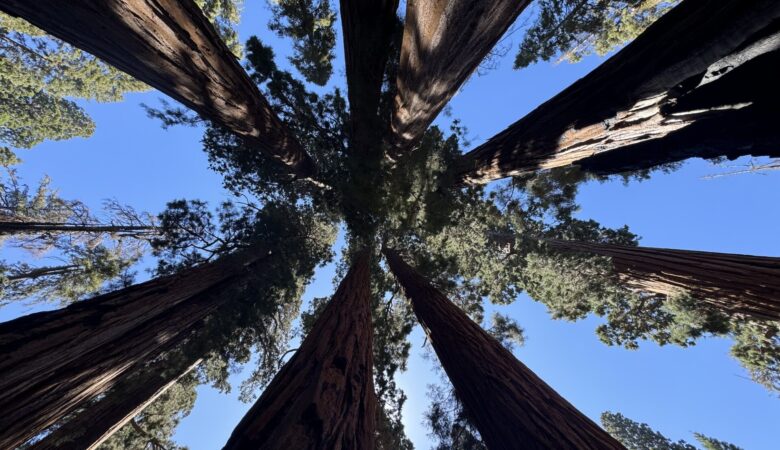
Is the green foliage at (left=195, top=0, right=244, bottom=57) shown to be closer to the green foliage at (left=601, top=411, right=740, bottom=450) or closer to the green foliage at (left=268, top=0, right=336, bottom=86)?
the green foliage at (left=268, top=0, right=336, bottom=86)

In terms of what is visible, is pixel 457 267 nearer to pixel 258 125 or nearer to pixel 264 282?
pixel 264 282

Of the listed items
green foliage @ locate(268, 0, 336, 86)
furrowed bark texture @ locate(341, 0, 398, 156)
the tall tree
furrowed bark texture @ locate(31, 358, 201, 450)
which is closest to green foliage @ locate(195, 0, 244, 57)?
the tall tree

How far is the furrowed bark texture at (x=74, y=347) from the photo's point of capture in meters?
3.65

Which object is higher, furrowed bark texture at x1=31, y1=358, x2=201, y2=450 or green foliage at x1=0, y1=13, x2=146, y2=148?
green foliage at x1=0, y1=13, x2=146, y2=148

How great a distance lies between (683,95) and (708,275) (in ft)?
14.1

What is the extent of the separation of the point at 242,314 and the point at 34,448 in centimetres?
453

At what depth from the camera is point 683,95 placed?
3455mm

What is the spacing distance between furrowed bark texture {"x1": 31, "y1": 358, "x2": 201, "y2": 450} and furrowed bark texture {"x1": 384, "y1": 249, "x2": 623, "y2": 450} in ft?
20.7

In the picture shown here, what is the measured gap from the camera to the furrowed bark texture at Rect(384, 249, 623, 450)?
265cm

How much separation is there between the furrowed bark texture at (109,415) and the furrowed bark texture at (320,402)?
224 inches

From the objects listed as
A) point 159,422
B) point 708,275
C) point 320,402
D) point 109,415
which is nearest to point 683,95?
point 708,275

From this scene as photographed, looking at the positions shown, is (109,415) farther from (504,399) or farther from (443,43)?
(443,43)

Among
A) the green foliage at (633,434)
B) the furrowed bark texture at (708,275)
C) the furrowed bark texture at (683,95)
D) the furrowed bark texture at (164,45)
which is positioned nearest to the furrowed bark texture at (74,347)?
the furrowed bark texture at (164,45)

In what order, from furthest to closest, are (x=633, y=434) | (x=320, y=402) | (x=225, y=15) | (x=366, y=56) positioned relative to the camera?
(x=633, y=434), (x=225, y=15), (x=366, y=56), (x=320, y=402)
